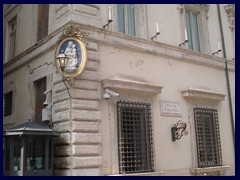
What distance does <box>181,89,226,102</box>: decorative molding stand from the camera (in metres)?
11.4

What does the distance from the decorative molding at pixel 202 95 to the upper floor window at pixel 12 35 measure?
6.42m

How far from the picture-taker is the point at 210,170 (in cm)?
1139

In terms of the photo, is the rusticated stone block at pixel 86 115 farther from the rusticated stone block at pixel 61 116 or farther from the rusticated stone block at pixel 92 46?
the rusticated stone block at pixel 92 46

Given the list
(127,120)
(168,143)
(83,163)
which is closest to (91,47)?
(127,120)

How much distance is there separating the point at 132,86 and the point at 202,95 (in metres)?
3.09

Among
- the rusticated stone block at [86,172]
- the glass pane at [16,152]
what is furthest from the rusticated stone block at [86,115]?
the glass pane at [16,152]

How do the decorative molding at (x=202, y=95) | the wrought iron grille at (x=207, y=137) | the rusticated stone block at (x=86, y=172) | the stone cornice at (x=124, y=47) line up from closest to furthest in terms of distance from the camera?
the rusticated stone block at (x=86, y=172) < the stone cornice at (x=124, y=47) < the decorative molding at (x=202, y=95) < the wrought iron grille at (x=207, y=137)

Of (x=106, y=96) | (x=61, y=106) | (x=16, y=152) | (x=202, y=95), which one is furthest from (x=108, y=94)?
(x=202, y=95)

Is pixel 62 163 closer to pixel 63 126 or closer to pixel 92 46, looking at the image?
pixel 63 126

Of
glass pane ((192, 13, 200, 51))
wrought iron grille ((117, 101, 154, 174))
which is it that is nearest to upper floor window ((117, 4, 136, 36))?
wrought iron grille ((117, 101, 154, 174))

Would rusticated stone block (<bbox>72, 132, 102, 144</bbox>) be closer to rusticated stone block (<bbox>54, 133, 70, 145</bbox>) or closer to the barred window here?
rusticated stone block (<bbox>54, 133, 70, 145</bbox>)

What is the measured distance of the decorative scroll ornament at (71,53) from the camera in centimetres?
872

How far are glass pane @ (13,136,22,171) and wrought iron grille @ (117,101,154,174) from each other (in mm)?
2557

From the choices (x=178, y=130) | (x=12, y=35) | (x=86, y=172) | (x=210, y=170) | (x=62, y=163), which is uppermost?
(x=12, y=35)
